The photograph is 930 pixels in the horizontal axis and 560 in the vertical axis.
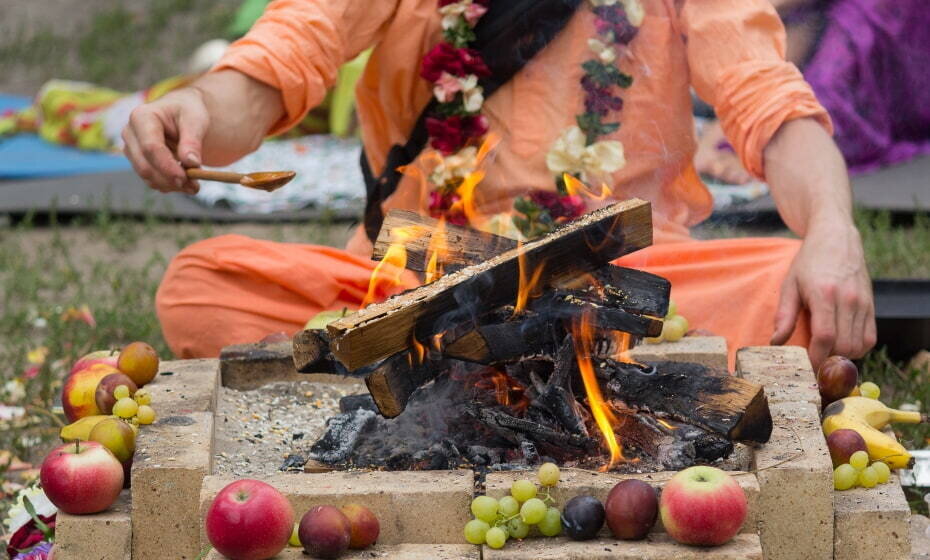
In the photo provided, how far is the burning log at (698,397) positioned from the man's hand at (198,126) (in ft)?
3.62

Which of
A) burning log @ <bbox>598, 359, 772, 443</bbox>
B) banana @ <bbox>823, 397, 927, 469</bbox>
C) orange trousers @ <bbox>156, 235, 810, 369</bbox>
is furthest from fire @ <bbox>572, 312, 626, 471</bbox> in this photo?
orange trousers @ <bbox>156, 235, 810, 369</bbox>

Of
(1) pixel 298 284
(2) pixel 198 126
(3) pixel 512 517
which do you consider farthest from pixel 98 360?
(3) pixel 512 517

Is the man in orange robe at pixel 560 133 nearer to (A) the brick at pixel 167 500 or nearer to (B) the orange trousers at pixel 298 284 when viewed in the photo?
(B) the orange trousers at pixel 298 284

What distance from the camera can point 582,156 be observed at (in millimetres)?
3604

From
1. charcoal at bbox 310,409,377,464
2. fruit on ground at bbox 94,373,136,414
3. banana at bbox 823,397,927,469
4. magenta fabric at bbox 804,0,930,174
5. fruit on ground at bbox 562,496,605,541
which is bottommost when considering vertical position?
magenta fabric at bbox 804,0,930,174

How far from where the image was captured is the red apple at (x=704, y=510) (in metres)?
2.25

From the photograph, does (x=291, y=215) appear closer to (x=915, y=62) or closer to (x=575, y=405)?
(x=915, y=62)

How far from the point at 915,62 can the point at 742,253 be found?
11.5 feet

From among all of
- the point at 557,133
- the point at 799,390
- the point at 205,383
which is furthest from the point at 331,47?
the point at 799,390

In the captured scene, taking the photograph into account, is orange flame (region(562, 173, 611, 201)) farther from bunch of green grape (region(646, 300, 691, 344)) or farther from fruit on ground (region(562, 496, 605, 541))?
fruit on ground (region(562, 496, 605, 541))

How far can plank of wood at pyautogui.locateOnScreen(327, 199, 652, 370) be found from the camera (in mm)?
2465

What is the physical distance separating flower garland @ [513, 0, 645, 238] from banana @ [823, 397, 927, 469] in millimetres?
980

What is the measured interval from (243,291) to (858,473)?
5.97ft

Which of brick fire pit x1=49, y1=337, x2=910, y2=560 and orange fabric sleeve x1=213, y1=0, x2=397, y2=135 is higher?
orange fabric sleeve x1=213, y1=0, x2=397, y2=135
